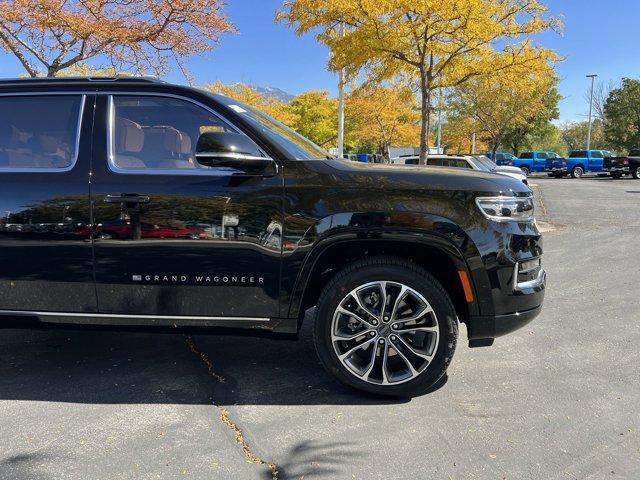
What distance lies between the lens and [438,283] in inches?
128

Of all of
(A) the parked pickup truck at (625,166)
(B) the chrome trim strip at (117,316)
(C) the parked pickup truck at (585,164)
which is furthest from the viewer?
(C) the parked pickup truck at (585,164)

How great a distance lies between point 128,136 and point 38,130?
2.08 feet

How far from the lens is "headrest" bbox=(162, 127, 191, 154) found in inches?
134

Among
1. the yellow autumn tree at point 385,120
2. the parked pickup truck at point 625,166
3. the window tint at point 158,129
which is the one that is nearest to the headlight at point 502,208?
the window tint at point 158,129

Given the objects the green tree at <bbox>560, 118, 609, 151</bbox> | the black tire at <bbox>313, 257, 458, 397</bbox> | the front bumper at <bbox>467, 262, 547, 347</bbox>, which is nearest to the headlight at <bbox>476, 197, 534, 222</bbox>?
the front bumper at <bbox>467, 262, 547, 347</bbox>

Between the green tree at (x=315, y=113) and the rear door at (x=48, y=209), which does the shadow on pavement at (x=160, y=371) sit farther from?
the green tree at (x=315, y=113)

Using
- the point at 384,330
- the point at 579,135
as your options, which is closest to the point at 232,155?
the point at 384,330

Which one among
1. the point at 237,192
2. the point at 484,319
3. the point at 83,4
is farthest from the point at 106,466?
the point at 83,4

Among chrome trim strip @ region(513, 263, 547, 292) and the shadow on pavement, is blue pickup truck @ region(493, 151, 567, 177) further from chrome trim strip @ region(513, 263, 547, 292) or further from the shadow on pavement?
chrome trim strip @ region(513, 263, 547, 292)

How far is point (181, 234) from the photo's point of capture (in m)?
3.20

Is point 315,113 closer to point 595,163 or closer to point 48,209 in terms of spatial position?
point 595,163

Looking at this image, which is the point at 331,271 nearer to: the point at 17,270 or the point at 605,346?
the point at 17,270

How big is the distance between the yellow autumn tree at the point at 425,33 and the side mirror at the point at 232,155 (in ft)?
32.0

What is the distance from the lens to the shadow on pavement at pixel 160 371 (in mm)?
3400
